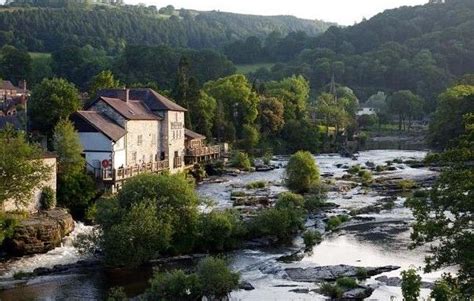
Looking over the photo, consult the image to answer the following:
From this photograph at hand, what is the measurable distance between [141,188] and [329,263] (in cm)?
1153

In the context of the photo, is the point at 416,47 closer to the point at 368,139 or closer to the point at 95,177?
the point at 368,139

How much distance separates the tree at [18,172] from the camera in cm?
3806

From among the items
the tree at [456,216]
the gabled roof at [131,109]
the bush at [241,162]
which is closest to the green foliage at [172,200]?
the tree at [456,216]

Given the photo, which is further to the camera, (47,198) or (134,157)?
(134,157)

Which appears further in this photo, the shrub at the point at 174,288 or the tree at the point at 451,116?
the tree at the point at 451,116

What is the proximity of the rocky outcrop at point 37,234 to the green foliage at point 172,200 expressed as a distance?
5.35 metres

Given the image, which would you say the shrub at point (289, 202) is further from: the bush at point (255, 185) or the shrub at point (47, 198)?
the shrub at point (47, 198)

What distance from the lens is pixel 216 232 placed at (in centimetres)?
3903

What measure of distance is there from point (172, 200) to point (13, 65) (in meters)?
104

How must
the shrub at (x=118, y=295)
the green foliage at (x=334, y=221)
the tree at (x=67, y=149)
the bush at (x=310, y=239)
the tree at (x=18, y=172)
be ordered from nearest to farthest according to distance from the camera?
the shrub at (x=118, y=295), the tree at (x=18, y=172), the bush at (x=310, y=239), the green foliage at (x=334, y=221), the tree at (x=67, y=149)

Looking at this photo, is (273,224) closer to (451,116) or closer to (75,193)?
(75,193)

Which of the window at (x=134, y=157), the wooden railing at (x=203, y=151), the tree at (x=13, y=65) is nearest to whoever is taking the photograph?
the window at (x=134, y=157)

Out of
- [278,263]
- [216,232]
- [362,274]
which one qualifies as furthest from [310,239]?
[362,274]

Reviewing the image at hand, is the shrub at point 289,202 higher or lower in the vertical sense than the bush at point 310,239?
higher
